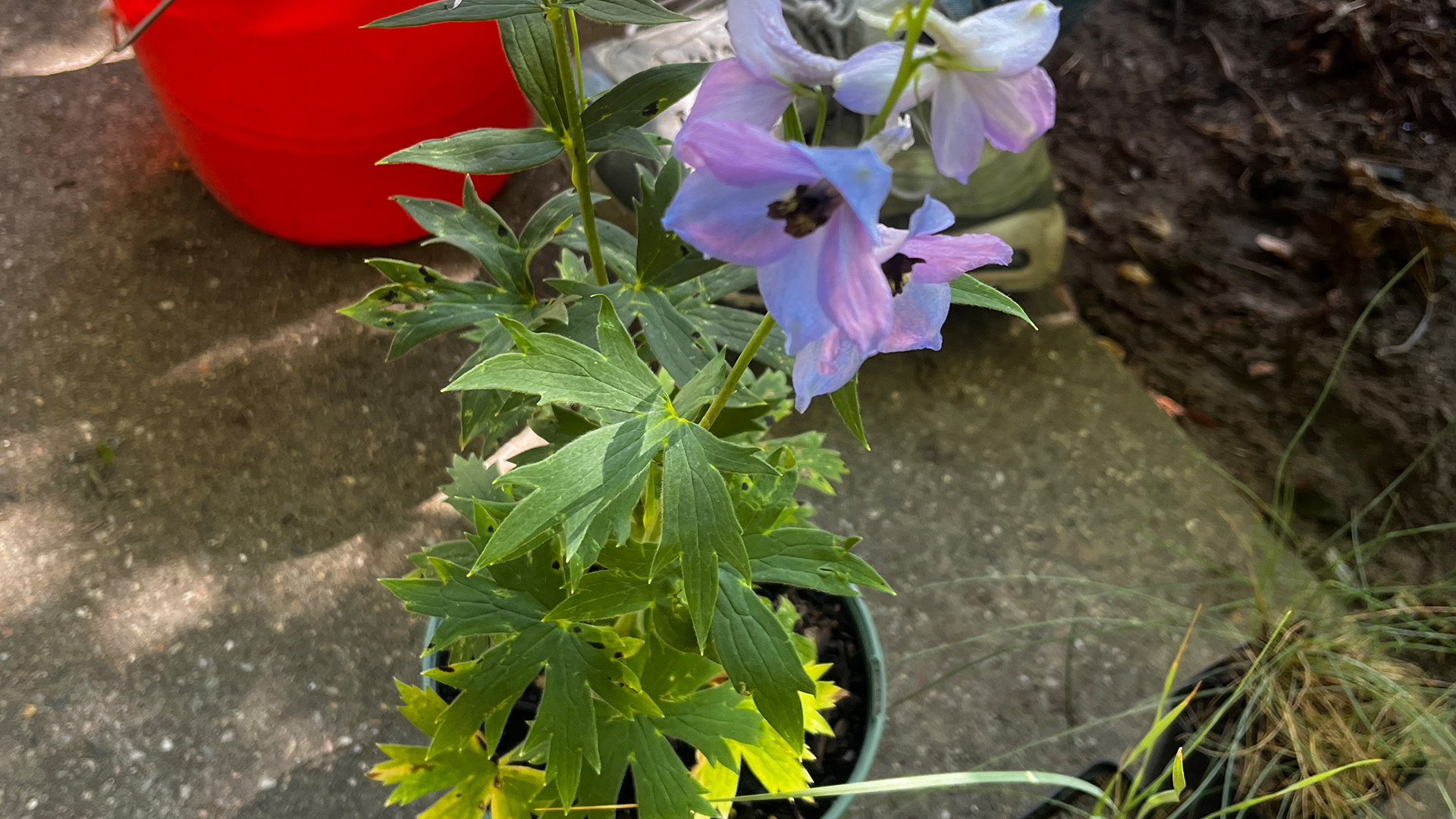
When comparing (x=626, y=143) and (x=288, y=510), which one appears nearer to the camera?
(x=626, y=143)

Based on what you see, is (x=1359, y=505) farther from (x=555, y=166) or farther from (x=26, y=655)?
(x=26, y=655)

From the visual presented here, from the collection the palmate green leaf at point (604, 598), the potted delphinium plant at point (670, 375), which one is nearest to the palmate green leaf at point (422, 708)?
the potted delphinium plant at point (670, 375)

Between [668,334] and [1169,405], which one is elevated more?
[668,334]

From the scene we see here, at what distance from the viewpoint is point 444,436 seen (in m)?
1.51

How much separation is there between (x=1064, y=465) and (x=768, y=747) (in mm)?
936

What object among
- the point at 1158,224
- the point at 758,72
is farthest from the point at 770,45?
the point at 1158,224

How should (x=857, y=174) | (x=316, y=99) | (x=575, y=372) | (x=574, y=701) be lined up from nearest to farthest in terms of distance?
(x=857, y=174) < (x=575, y=372) < (x=574, y=701) < (x=316, y=99)

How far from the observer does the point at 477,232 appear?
79 cm

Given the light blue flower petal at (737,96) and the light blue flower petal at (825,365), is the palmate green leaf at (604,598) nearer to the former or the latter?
the light blue flower petal at (825,365)

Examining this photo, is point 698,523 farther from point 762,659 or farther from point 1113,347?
point 1113,347

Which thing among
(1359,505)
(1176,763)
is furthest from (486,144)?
(1359,505)

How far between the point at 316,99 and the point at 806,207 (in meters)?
1.15

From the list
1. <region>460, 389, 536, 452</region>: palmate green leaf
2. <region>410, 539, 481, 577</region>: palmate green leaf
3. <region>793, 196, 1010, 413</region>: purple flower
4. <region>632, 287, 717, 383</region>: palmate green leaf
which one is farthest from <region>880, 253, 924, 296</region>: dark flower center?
<region>410, 539, 481, 577</region>: palmate green leaf

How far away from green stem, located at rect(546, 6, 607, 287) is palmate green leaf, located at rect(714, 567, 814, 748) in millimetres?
271
